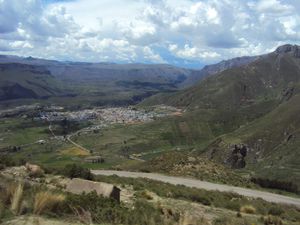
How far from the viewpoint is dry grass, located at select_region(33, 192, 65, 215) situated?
12.9 metres

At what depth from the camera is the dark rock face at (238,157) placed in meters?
186

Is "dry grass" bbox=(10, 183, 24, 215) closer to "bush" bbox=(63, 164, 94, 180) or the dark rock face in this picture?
"bush" bbox=(63, 164, 94, 180)

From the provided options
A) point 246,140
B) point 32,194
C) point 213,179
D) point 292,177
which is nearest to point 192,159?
point 213,179

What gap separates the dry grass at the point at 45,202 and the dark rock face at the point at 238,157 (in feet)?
571

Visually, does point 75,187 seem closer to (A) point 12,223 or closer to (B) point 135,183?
(A) point 12,223

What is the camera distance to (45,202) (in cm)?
1320

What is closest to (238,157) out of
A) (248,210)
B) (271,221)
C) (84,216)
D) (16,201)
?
(248,210)

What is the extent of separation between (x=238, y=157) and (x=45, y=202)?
17741 centimetres

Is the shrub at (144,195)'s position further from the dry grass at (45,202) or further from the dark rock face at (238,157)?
the dark rock face at (238,157)

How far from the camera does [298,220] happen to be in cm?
2389

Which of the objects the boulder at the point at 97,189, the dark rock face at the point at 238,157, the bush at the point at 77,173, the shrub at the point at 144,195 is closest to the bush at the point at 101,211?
the boulder at the point at 97,189

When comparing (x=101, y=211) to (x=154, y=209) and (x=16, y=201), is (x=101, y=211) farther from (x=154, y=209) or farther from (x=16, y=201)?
(x=154, y=209)

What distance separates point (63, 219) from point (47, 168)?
1756 centimetres

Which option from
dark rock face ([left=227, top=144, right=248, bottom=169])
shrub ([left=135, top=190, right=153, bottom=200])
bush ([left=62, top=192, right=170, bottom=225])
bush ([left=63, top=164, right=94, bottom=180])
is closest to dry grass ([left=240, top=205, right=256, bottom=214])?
shrub ([left=135, top=190, right=153, bottom=200])
